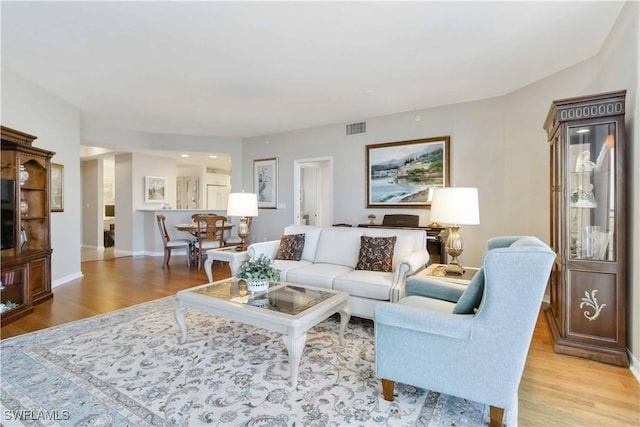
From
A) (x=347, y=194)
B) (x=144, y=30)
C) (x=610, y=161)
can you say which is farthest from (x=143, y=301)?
(x=610, y=161)

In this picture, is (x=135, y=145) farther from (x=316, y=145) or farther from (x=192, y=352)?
(x=192, y=352)

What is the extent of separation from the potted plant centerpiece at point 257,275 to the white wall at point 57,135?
3.41 meters

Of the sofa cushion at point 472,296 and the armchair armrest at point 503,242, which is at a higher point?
the armchair armrest at point 503,242

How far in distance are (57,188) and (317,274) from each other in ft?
13.6

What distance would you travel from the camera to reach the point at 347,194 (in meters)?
5.78

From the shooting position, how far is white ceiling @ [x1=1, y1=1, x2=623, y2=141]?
96.7 inches

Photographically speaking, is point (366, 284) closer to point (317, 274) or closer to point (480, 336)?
point (317, 274)

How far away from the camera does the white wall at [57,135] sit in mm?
3652

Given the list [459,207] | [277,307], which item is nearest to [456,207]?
[459,207]

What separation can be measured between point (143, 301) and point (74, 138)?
9.76 feet

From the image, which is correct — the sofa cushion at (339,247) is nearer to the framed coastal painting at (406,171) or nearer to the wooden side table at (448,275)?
the wooden side table at (448,275)

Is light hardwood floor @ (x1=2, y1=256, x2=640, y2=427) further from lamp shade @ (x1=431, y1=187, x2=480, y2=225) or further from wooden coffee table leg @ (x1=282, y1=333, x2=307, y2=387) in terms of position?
wooden coffee table leg @ (x1=282, y1=333, x2=307, y2=387)

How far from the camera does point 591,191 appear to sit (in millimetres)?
2562

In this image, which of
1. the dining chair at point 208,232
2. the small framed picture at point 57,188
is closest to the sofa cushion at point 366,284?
the dining chair at point 208,232
